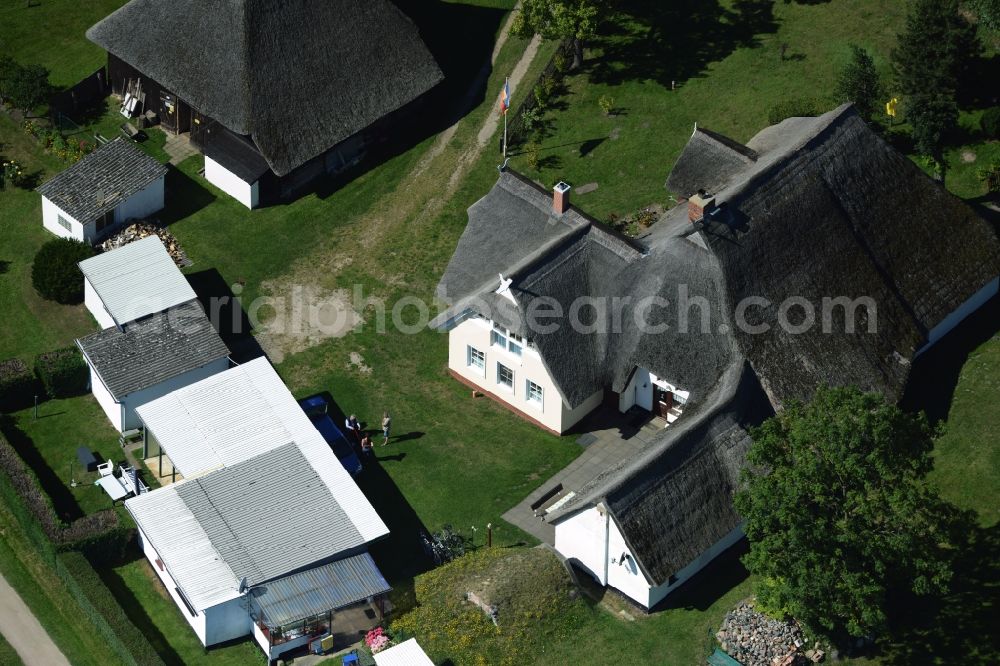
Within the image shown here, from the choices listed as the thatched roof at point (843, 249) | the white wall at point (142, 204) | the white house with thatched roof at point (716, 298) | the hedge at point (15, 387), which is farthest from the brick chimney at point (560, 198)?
the hedge at point (15, 387)

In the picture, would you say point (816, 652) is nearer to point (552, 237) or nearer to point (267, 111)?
point (552, 237)

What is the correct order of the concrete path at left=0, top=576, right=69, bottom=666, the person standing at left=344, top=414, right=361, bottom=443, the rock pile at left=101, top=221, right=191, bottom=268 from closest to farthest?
the concrete path at left=0, top=576, right=69, bottom=666
the person standing at left=344, top=414, right=361, bottom=443
the rock pile at left=101, top=221, right=191, bottom=268

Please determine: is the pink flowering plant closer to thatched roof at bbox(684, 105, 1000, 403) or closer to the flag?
thatched roof at bbox(684, 105, 1000, 403)

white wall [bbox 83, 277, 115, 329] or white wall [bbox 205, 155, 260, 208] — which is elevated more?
white wall [bbox 205, 155, 260, 208]

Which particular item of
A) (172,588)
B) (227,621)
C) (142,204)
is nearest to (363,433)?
(172,588)

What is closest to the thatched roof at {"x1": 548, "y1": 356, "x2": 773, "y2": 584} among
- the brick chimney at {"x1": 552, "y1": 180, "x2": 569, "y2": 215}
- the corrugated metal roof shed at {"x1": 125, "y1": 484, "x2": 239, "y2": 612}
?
the brick chimney at {"x1": 552, "y1": 180, "x2": 569, "y2": 215}

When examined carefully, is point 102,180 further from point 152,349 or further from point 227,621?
point 227,621
